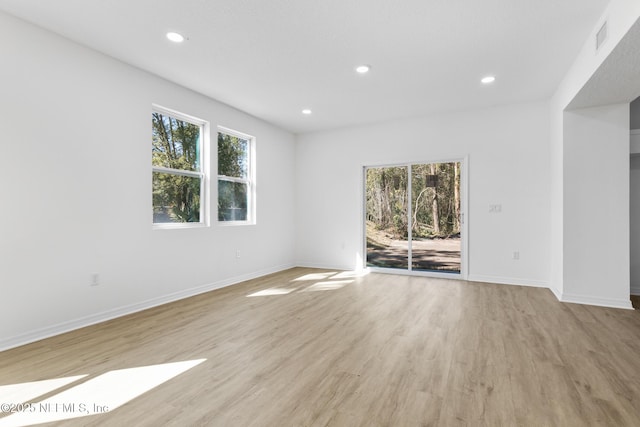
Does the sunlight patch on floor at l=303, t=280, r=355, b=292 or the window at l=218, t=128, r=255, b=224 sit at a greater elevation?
the window at l=218, t=128, r=255, b=224

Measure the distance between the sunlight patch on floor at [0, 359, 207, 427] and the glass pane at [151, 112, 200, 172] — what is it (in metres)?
2.54

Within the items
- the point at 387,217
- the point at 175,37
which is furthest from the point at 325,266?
the point at 175,37

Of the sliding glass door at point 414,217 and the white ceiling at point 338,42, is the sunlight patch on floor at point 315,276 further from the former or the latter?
the white ceiling at point 338,42

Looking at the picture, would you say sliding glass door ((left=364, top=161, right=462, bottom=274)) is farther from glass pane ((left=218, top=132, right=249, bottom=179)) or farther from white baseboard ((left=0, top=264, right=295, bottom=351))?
white baseboard ((left=0, top=264, right=295, bottom=351))

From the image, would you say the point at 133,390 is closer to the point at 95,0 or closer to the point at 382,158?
the point at 95,0

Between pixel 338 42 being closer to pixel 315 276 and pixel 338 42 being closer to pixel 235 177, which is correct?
pixel 235 177

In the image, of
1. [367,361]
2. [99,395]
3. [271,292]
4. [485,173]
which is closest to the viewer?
[99,395]

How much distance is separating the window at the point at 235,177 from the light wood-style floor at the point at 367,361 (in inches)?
62.7

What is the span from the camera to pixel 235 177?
16.8ft

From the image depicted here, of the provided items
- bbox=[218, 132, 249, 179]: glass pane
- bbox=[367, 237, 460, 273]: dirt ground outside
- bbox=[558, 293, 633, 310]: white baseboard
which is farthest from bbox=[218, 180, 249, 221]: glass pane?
bbox=[558, 293, 633, 310]: white baseboard

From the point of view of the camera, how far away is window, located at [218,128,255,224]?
16.0ft

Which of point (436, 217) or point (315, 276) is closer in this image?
point (436, 217)

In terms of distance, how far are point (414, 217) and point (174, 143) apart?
4.02 metres

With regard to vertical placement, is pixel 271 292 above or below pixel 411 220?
below
